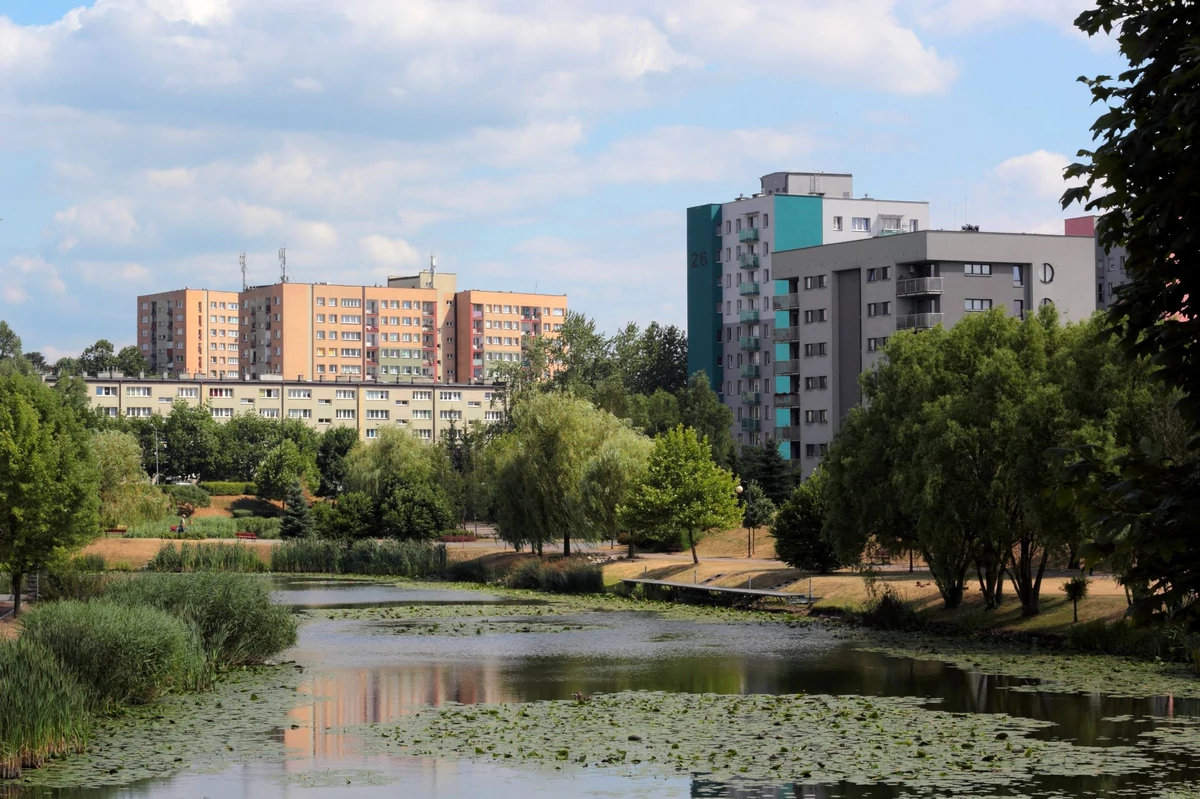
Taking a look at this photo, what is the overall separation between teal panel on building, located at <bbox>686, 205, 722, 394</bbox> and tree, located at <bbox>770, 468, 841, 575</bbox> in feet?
251

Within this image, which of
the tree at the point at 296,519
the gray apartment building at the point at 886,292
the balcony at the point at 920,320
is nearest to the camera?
the balcony at the point at 920,320

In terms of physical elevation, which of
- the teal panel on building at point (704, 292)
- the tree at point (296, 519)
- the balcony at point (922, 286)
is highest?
the teal panel on building at point (704, 292)

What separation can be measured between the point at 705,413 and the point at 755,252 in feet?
66.1

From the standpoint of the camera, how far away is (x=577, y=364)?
122438 mm

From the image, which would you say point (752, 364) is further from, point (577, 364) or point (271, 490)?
point (271, 490)

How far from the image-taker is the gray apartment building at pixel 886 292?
89438 mm

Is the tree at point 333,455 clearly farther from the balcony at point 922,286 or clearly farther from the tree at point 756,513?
the tree at point 756,513

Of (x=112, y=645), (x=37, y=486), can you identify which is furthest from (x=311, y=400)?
(x=112, y=645)

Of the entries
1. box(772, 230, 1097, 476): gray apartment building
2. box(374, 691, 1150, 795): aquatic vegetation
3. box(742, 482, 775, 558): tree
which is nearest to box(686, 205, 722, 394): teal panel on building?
box(772, 230, 1097, 476): gray apartment building

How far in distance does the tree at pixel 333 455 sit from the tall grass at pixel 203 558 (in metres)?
64.8

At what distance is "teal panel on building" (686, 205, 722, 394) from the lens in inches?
5310

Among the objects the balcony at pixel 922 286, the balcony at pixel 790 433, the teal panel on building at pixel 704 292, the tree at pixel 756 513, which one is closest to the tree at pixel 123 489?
the tree at pixel 756 513

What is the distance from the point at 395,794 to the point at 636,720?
25.4 ft

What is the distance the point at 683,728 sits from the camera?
27.6 metres
